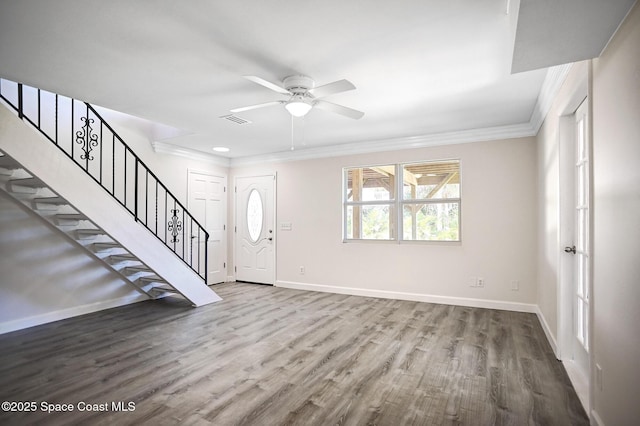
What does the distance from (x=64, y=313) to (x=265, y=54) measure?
4.05 m

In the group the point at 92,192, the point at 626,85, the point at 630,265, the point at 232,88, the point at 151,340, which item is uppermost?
the point at 232,88

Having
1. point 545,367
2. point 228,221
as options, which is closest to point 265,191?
point 228,221

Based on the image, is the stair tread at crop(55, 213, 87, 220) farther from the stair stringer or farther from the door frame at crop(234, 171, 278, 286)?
the door frame at crop(234, 171, 278, 286)

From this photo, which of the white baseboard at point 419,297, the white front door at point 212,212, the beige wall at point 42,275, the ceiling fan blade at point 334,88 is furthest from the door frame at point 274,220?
the ceiling fan blade at point 334,88

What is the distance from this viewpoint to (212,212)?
6.43 metres

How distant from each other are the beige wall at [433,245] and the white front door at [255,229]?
204mm

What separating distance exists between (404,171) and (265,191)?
2659 mm

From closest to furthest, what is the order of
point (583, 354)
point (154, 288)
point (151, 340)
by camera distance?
point (583, 354), point (151, 340), point (154, 288)

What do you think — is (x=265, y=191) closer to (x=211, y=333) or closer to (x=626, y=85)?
(x=211, y=333)

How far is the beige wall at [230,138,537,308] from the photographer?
4508mm

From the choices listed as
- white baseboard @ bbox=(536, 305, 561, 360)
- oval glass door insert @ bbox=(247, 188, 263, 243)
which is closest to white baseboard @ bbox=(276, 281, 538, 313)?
white baseboard @ bbox=(536, 305, 561, 360)

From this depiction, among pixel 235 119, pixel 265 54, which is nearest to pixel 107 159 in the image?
pixel 235 119

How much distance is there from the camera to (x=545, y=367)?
2.80m

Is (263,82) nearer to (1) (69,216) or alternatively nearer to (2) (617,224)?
(2) (617,224)
